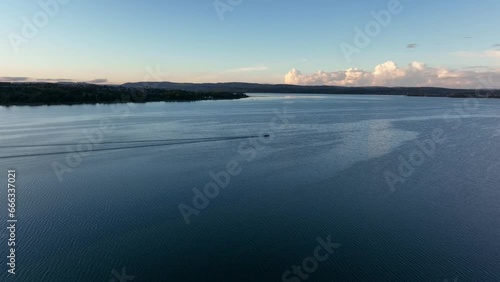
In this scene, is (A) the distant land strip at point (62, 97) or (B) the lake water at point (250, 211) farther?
(A) the distant land strip at point (62, 97)

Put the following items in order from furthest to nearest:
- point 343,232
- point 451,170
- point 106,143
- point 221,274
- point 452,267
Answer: point 106,143
point 451,170
point 343,232
point 452,267
point 221,274

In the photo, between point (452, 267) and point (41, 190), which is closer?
point (452, 267)

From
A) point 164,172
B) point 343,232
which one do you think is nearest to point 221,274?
point 343,232

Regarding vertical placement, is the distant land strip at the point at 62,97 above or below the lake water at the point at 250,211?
above

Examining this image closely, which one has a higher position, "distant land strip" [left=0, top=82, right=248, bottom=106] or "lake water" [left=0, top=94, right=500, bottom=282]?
"distant land strip" [left=0, top=82, right=248, bottom=106]

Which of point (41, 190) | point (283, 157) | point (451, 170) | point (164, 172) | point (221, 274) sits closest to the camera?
point (221, 274)

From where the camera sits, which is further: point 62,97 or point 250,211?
point 62,97

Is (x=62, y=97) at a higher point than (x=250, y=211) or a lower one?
higher

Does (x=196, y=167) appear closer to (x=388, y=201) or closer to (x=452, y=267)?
(x=388, y=201)
